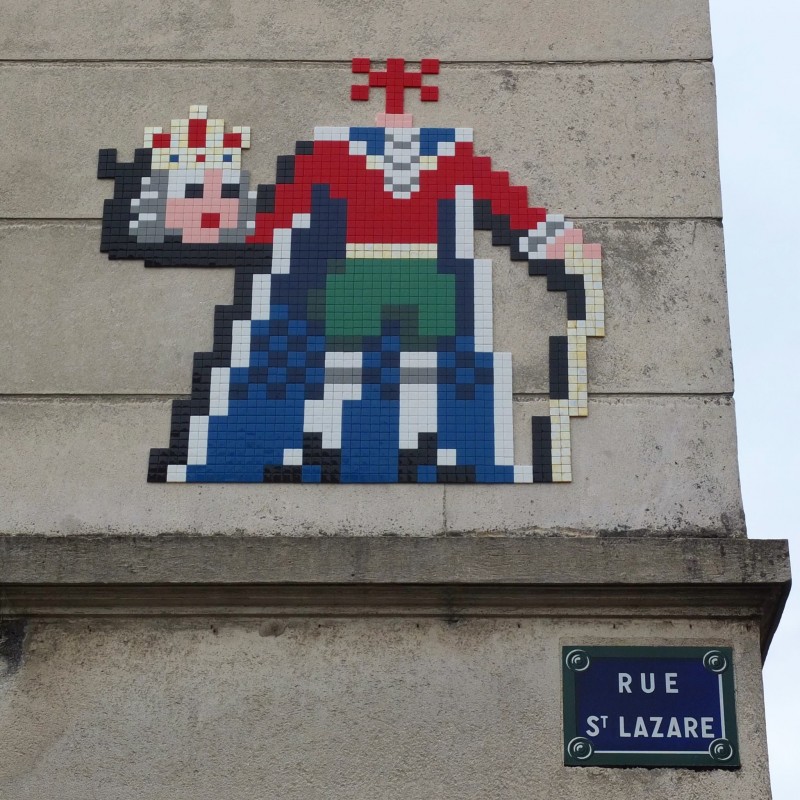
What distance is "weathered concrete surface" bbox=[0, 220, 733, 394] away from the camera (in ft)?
24.4

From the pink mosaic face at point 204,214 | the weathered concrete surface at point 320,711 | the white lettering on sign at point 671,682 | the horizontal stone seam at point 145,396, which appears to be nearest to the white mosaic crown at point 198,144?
the pink mosaic face at point 204,214

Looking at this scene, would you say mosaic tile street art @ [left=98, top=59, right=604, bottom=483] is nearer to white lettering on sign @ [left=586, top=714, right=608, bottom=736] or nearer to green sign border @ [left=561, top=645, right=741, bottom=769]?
green sign border @ [left=561, top=645, right=741, bottom=769]

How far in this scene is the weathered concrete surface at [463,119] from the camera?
25.7ft

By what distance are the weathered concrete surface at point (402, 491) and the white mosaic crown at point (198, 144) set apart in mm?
1391

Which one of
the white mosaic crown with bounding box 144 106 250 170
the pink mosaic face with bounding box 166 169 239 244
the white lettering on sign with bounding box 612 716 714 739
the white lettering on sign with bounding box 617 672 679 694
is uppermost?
the white mosaic crown with bounding box 144 106 250 170

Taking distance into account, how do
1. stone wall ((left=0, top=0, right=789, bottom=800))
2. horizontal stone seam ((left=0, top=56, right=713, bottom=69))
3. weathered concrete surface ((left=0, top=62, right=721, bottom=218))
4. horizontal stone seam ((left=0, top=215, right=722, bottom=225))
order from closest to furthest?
stone wall ((left=0, top=0, right=789, bottom=800)), horizontal stone seam ((left=0, top=215, right=722, bottom=225)), weathered concrete surface ((left=0, top=62, right=721, bottom=218)), horizontal stone seam ((left=0, top=56, right=713, bottom=69))

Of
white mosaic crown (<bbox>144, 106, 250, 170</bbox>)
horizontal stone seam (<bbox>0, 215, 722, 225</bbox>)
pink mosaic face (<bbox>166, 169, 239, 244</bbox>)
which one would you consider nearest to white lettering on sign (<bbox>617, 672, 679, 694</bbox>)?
horizontal stone seam (<bbox>0, 215, 722, 225</bbox>)

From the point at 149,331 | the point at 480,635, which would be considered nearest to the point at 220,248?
the point at 149,331

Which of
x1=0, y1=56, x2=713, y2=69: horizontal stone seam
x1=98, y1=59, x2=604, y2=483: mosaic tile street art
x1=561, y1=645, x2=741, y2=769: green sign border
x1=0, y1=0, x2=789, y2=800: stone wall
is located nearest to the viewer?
x1=561, y1=645, x2=741, y2=769: green sign border

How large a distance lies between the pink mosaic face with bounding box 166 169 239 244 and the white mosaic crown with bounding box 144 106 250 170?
0.46ft

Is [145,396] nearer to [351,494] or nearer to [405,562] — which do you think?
[351,494]

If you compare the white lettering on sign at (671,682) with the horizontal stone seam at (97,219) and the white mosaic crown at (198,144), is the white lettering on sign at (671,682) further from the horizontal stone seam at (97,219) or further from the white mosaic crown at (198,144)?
the white mosaic crown at (198,144)

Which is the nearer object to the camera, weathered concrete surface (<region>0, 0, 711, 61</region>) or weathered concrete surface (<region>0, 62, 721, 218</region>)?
weathered concrete surface (<region>0, 62, 721, 218</region>)

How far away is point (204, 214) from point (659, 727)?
11.4ft
